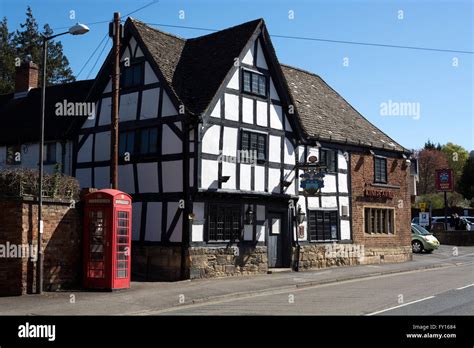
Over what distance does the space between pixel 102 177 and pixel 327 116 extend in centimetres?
1179

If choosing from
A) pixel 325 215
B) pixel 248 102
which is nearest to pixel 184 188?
pixel 248 102

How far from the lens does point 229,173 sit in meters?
21.7

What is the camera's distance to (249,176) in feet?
73.8

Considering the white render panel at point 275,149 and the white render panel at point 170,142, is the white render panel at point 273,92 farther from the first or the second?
the white render panel at point 170,142

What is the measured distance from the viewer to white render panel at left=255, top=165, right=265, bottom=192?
2276 cm

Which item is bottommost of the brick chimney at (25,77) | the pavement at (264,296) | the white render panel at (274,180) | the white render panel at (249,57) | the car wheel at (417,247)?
the pavement at (264,296)

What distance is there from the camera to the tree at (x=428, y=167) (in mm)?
83250

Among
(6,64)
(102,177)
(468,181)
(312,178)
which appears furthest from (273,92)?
(468,181)

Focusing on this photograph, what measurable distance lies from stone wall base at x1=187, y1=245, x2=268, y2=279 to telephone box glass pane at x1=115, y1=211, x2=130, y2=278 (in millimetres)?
3425

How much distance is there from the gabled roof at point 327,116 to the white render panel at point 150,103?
6.84 metres

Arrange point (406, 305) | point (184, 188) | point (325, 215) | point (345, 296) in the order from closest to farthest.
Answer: point (406, 305) < point (345, 296) < point (184, 188) < point (325, 215)

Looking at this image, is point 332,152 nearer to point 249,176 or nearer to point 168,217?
point 249,176

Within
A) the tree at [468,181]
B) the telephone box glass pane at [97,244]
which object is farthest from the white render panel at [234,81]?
the tree at [468,181]
